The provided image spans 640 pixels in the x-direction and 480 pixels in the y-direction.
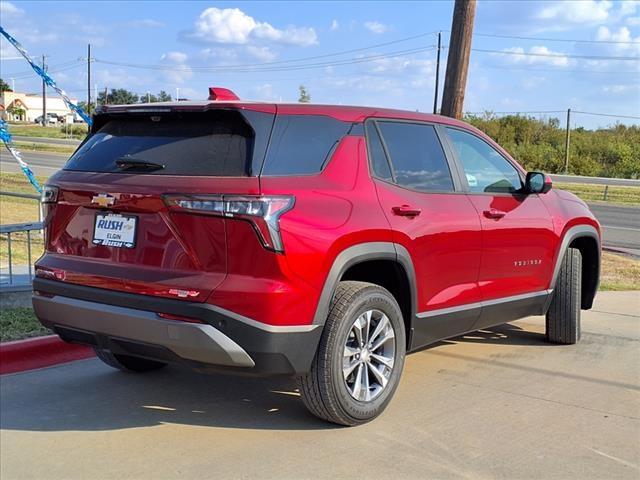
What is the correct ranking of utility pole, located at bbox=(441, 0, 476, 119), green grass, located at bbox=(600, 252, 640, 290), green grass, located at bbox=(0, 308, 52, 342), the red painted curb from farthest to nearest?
utility pole, located at bbox=(441, 0, 476, 119) < green grass, located at bbox=(600, 252, 640, 290) < green grass, located at bbox=(0, 308, 52, 342) < the red painted curb

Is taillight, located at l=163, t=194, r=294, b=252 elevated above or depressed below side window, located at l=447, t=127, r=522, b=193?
below

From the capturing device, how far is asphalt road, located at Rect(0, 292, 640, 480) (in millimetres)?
3707

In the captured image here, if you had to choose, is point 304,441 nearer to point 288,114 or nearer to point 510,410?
point 510,410

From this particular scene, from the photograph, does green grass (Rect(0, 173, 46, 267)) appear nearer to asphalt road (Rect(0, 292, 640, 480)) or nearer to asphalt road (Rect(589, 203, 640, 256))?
asphalt road (Rect(0, 292, 640, 480))

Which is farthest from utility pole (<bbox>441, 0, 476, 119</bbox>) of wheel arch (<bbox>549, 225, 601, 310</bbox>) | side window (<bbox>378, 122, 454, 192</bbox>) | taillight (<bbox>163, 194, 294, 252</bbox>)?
taillight (<bbox>163, 194, 294, 252</bbox>)

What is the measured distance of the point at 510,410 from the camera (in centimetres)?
458

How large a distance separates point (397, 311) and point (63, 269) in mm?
2018

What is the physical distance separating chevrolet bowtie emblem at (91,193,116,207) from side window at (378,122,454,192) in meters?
1.75

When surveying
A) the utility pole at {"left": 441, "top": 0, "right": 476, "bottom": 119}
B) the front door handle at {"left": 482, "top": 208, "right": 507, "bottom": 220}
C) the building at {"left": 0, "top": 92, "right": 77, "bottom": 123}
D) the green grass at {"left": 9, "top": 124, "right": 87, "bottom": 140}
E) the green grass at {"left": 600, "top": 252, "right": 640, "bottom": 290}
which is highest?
the building at {"left": 0, "top": 92, "right": 77, "bottom": 123}

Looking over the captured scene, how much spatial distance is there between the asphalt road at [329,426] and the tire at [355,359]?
0.16m

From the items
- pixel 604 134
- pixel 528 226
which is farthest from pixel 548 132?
pixel 528 226

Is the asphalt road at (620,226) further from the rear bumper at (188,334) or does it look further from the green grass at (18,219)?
the rear bumper at (188,334)

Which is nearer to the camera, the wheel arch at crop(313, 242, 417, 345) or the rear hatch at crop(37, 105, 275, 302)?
the rear hatch at crop(37, 105, 275, 302)

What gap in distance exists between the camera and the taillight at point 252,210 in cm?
354
